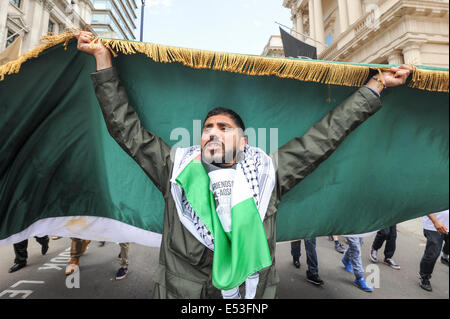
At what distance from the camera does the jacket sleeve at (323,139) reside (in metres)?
1.43

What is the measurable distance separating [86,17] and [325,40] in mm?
29134

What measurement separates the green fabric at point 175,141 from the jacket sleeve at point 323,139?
31 cm

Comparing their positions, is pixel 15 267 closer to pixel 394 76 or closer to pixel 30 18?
pixel 394 76

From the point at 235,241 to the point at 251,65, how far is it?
3.70 feet

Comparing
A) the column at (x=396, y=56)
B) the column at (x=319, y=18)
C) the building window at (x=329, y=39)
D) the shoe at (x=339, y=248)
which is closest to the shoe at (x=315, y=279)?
the shoe at (x=339, y=248)

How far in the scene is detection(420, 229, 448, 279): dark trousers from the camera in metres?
2.87

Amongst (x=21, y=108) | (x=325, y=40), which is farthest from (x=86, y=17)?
(x=21, y=108)

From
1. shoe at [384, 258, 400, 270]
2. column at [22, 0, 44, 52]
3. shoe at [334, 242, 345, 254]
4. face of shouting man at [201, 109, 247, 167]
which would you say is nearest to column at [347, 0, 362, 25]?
shoe at [334, 242, 345, 254]

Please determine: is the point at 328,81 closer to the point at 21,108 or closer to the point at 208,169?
the point at 208,169

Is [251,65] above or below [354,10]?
below

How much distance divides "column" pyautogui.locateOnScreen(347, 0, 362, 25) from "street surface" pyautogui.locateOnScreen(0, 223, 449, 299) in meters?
13.2

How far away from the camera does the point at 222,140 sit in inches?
55.4

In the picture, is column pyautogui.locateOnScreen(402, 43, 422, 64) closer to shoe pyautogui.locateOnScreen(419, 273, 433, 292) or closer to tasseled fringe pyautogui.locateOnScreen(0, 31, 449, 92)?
tasseled fringe pyautogui.locateOnScreen(0, 31, 449, 92)

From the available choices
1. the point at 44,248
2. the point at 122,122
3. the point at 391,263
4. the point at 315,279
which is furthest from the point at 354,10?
the point at 44,248
